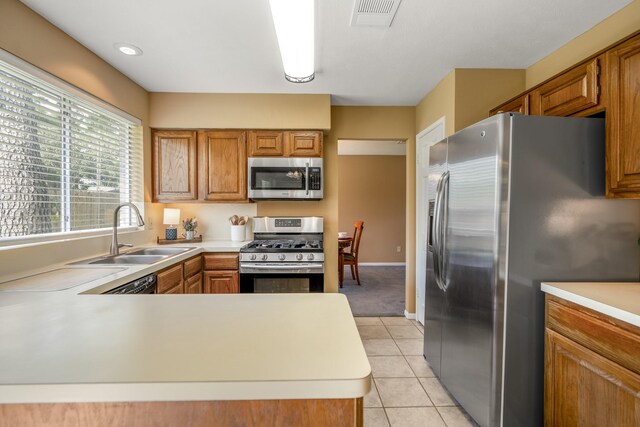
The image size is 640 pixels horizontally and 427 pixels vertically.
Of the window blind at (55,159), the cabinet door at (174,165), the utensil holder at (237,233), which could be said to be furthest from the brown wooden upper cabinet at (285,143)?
the window blind at (55,159)

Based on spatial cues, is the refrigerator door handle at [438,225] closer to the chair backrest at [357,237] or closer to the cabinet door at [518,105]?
the cabinet door at [518,105]

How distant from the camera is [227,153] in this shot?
10.7ft

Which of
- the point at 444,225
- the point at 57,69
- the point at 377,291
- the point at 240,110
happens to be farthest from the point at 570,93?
the point at 377,291

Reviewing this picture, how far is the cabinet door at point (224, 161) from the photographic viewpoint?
10.7 ft

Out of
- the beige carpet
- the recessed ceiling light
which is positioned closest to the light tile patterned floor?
the beige carpet

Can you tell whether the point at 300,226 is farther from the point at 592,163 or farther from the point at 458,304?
the point at 592,163

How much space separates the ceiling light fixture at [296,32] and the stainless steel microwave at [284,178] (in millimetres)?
1090

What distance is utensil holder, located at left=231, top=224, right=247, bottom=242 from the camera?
343cm

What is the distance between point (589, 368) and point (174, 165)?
349 cm

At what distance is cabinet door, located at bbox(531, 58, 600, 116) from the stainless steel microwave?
6.30 feet

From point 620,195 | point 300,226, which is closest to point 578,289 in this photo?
point 620,195

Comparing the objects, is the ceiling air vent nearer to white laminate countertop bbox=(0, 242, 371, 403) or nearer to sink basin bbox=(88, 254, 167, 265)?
white laminate countertop bbox=(0, 242, 371, 403)

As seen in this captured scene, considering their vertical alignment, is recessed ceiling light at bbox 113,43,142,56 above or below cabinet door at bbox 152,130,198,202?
above

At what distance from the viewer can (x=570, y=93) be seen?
5.88ft
